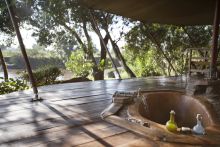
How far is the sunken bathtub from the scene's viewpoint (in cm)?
194

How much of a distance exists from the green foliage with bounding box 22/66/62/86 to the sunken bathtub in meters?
5.12

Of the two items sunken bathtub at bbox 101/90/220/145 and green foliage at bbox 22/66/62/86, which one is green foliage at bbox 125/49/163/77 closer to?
green foliage at bbox 22/66/62/86

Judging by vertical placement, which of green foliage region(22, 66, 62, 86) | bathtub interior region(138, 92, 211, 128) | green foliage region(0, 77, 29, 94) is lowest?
bathtub interior region(138, 92, 211, 128)

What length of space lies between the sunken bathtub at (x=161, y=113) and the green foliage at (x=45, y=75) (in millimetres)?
5118

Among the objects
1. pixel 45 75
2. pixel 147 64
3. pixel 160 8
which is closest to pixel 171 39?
pixel 147 64

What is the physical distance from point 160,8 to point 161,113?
7.75 feet

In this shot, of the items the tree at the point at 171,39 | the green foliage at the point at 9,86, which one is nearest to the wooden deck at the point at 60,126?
the green foliage at the point at 9,86

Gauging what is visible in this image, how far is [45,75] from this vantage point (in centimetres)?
826

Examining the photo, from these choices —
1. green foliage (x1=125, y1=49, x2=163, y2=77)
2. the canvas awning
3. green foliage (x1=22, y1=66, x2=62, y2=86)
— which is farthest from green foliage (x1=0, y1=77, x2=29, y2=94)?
green foliage (x1=125, y1=49, x2=163, y2=77)

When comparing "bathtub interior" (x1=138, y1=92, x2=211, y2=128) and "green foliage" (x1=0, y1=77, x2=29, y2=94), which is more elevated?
"green foliage" (x1=0, y1=77, x2=29, y2=94)

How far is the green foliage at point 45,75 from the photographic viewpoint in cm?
811

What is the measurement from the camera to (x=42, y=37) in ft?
33.1

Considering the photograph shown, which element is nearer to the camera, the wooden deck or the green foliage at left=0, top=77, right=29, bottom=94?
the wooden deck

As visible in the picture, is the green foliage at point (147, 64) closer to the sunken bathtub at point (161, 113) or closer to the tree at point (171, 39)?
the tree at point (171, 39)
